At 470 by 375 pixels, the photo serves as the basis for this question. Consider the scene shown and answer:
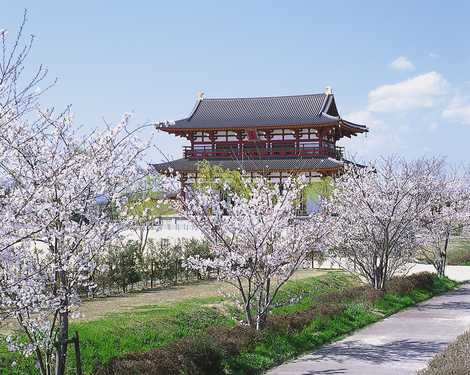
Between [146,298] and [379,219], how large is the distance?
8048 millimetres

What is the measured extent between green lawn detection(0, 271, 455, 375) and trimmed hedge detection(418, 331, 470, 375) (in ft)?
10.1

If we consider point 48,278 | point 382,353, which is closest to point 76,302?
point 48,278

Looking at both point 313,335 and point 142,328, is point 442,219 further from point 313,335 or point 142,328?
point 142,328

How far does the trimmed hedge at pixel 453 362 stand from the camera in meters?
9.52

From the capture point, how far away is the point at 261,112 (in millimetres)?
50156

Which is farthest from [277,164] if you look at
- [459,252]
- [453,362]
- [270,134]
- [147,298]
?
[453,362]

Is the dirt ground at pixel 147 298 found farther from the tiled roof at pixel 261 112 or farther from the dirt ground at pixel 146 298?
the tiled roof at pixel 261 112

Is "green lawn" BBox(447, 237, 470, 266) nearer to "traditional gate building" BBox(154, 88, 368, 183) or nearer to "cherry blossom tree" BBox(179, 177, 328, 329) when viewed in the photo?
"traditional gate building" BBox(154, 88, 368, 183)

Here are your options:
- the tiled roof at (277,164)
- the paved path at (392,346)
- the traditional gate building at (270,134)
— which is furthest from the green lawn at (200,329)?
the traditional gate building at (270,134)

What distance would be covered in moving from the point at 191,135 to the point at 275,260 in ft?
122

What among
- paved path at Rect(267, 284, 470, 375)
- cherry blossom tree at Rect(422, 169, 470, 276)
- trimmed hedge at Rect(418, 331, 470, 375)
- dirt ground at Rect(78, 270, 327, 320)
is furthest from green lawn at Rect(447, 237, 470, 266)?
trimmed hedge at Rect(418, 331, 470, 375)

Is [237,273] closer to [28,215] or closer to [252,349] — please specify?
[252,349]

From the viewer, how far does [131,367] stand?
1000cm

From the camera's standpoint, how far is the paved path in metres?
11.5
